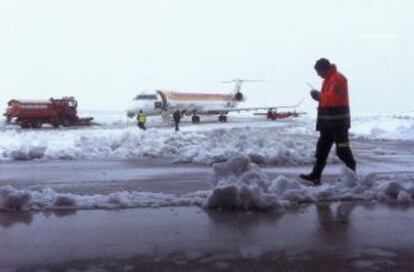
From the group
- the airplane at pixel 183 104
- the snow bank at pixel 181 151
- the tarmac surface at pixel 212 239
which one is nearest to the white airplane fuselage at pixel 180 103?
the airplane at pixel 183 104

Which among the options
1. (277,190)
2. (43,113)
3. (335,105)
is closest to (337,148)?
(335,105)

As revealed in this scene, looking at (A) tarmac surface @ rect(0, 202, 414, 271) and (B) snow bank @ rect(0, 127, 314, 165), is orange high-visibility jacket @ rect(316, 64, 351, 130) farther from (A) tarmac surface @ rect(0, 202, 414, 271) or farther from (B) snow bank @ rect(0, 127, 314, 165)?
(B) snow bank @ rect(0, 127, 314, 165)

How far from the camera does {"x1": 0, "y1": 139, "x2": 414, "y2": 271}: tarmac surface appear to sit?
16.1 ft

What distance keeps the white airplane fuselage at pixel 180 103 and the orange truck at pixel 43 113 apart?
5606 millimetres

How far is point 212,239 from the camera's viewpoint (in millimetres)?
5781

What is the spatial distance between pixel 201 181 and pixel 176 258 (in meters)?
5.11

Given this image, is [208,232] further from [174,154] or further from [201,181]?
[174,154]

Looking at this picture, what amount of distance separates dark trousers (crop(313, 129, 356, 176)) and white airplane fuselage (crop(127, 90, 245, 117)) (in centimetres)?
4512

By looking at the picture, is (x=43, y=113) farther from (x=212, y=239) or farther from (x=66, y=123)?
(x=212, y=239)

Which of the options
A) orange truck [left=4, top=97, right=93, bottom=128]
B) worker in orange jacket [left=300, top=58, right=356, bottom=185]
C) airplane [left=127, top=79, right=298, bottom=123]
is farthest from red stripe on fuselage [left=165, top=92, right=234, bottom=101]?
worker in orange jacket [left=300, top=58, right=356, bottom=185]

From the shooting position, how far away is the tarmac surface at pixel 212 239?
491cm

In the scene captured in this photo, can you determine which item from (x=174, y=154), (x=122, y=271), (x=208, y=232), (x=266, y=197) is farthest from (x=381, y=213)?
(x=174, y=154)

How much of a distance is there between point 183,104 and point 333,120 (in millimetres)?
51397

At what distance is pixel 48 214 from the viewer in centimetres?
715
